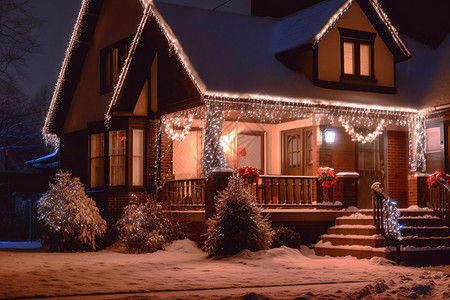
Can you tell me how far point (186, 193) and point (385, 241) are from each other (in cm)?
621

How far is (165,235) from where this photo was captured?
61.7 feet

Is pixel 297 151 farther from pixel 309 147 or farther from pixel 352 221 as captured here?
pixel 352 221

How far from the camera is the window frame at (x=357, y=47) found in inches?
802

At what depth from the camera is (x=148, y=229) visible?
18.6 m

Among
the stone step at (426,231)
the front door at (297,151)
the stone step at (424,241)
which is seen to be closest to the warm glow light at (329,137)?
the front door at (297,151)

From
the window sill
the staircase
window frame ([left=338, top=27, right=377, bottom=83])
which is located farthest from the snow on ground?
window frame ([left=338, top=27, right=377, bottom=83])

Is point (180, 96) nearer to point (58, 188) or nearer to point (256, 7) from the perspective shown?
point (58, 188)

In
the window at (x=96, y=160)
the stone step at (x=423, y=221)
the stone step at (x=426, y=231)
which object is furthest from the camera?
the window at (x=96, y=160)

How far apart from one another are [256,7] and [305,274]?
18963 mm

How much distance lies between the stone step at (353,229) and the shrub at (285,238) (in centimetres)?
112

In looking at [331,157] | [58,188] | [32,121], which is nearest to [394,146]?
[331,157]

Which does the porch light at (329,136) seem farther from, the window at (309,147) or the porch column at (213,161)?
the porch column at (213,161)

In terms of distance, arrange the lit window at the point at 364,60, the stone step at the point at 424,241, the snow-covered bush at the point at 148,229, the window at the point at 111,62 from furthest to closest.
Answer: the window at the point at 111,62, the lit window at the point at 364,60, the snow-covered bush at the point at 148,229, the stone step at the point at 424,241

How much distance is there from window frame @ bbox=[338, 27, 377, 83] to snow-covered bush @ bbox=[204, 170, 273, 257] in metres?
6.07
